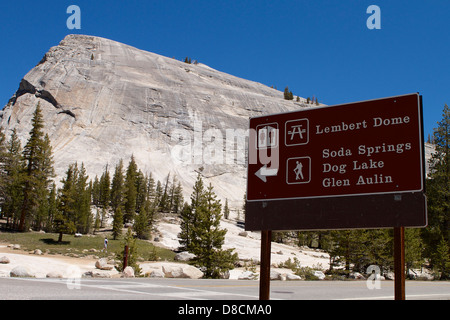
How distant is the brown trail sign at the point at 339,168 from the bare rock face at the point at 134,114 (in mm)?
101993

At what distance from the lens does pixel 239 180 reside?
12838cm

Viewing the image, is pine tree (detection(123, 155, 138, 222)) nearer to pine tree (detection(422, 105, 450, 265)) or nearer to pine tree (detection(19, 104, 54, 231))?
pine tree (detection(19, 104, 54, 231))

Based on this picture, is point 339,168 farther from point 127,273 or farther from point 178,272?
point 178,272

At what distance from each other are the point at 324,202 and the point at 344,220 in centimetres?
54

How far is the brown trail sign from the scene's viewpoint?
7992mm

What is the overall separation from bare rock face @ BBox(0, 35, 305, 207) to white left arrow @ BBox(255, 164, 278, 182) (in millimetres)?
101822

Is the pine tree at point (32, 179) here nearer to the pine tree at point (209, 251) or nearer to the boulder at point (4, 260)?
the boulder at point (4, 260)

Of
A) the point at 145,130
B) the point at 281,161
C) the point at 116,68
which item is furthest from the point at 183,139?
the point at 281,161

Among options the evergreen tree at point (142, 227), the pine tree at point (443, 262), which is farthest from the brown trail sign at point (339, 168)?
the evergreen tree at point (142, 227)

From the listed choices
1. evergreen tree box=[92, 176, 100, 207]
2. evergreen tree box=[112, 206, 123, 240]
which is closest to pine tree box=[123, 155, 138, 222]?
evergreen tree box=[92, 176, 100, 207]

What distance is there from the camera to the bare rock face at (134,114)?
389 feet
